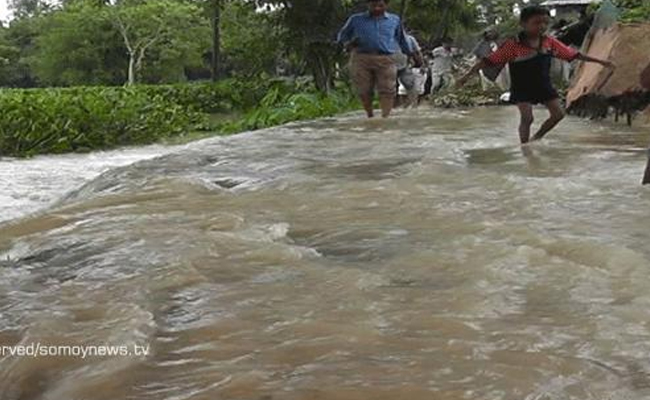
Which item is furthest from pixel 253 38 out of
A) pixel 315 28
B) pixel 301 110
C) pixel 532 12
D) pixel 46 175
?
pixel 532 12

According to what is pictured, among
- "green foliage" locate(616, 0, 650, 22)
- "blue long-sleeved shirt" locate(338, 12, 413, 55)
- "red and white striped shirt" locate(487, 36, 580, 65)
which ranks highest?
"green foliage" locate(616, 0, 650, 22)

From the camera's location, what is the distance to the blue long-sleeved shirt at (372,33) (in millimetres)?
9508

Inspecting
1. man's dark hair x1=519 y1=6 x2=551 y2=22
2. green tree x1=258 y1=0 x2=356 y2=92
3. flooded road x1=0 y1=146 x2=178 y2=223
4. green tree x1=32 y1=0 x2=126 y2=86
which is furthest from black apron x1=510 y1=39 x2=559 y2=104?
green tree x1=32 y1=0 x2=126 y2=86

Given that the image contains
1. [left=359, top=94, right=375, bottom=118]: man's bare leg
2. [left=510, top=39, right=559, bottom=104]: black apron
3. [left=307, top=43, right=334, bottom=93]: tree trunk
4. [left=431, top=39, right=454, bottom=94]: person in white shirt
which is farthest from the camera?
[left=431, top=39, right=454, bottom=94]: person in white shirt

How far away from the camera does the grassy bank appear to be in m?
14.5

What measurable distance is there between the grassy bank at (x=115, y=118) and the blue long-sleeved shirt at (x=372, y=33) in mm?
3593

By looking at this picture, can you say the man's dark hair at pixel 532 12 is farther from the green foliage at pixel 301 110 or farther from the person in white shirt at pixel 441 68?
the person in white shirt at pixel 441 68

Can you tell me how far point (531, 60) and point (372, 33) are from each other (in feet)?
10.3

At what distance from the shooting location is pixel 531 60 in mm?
6641

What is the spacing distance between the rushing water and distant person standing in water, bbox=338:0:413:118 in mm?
4399

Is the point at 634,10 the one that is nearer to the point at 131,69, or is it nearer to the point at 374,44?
the point at 374,44

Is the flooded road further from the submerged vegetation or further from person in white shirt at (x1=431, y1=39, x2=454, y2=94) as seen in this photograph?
person in white shirt at (x1=431, y1=39, x2=454, y2=94)

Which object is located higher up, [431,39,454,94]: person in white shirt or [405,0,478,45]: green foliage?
[405,0,478,45]: green foliage

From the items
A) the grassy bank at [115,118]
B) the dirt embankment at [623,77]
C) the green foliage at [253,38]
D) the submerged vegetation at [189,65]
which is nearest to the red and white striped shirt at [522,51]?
the dirt embankment at [623,77]
